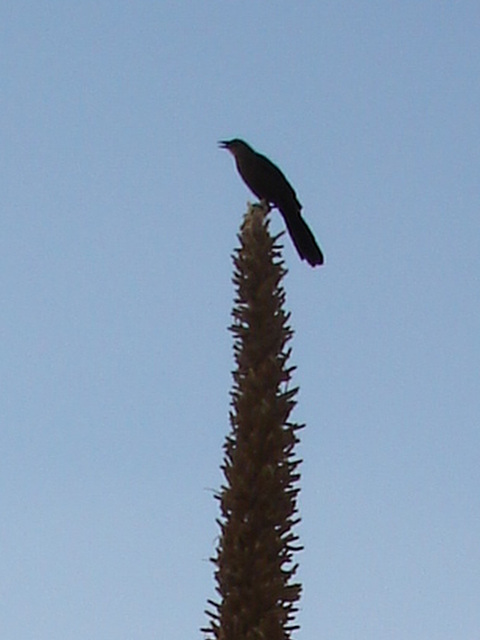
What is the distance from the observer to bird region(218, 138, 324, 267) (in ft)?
17.8

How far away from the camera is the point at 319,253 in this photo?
549cm

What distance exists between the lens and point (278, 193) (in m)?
5.82

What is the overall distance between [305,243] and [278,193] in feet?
1.62

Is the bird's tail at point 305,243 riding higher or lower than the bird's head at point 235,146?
lower

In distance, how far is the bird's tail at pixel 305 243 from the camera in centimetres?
541

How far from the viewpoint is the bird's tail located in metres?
5.41

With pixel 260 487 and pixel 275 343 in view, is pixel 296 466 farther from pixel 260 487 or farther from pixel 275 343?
pixel 275 343

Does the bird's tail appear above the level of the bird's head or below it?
below

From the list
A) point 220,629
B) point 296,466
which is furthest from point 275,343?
point 220,629

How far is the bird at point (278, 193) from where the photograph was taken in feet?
17.8

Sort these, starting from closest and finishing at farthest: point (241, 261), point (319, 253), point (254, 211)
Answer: point (241, 261), point (254, 211), point (319, 253)

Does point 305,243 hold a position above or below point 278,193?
below

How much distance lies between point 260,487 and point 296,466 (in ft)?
0.37

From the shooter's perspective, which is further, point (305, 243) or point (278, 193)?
point (278, 193)
